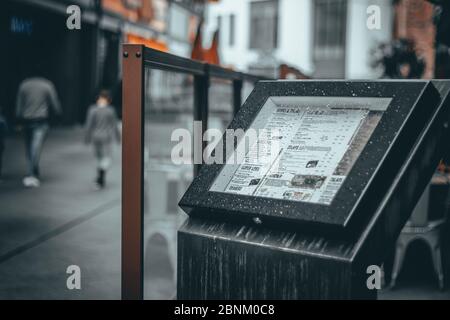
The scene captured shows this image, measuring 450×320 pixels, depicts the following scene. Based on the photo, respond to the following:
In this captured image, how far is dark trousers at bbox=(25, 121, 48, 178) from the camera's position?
1035 centimetres

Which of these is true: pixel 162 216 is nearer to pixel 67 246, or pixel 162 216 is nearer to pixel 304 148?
pixel 67 246

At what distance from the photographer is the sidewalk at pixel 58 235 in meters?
4.92

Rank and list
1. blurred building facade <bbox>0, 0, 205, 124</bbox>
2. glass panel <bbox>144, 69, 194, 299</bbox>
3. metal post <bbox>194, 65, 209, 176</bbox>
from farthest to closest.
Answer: blurred building facade <bbox>0, 0, 205, 124</bbox>
glass panel <bbox>144, 69, 194, 299</bbox>
metal post <bbox>194, 65, 209, 176</bbox>

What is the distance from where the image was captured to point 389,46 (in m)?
9.45

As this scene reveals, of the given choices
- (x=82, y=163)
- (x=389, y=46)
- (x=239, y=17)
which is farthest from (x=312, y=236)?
(x=239, y=17)

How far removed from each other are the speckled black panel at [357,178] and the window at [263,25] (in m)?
37.2

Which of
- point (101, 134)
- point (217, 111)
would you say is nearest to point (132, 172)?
point (101, 134)

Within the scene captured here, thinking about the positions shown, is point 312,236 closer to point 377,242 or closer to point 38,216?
point 377,242

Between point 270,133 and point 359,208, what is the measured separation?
0.52 meters

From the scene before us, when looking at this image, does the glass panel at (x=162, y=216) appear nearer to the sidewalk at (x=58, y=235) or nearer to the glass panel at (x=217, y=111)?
the sidewalk at (x=58, y=235)

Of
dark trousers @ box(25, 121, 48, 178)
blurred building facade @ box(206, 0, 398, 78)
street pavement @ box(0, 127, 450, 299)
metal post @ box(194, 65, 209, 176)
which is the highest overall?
blurred building facade @ box(206, 0, 398, 78)

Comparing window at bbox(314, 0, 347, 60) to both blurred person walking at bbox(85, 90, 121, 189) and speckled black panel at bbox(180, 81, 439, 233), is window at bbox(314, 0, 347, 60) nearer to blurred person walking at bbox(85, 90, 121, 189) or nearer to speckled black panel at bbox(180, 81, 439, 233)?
blurred person walking at bbox(85, 90, 121, 189)

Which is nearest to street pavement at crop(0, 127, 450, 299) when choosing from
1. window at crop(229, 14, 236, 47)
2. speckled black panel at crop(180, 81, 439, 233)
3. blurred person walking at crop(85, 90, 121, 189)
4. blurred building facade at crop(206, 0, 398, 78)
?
blurred person walking at crop(85, 90, 121, 189)

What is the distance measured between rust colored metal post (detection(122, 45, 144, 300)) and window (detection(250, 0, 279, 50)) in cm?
3722
